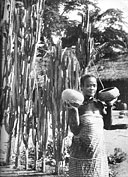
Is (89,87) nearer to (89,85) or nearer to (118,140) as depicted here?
(89,85)

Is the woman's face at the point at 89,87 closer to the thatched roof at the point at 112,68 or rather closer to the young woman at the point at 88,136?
the young woman at the point at 88,136

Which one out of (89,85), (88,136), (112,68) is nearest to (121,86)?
(112,68)

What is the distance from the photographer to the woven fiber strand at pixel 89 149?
1818 mm

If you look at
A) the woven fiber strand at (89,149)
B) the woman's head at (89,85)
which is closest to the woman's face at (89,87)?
the woman's head at (89,85)

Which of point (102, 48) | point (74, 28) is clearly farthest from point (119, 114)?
point (74, 28)

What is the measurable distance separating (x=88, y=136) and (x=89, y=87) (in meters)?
0.27

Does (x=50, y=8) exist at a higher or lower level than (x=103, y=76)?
higher

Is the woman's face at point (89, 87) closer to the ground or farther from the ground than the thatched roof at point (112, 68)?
closer to the ground

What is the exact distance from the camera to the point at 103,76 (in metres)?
2.04

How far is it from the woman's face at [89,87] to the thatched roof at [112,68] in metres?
0.17

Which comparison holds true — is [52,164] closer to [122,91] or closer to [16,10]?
[122,91]

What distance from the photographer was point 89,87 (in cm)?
186

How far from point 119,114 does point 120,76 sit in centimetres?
23

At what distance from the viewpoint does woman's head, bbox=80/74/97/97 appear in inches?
73.4
